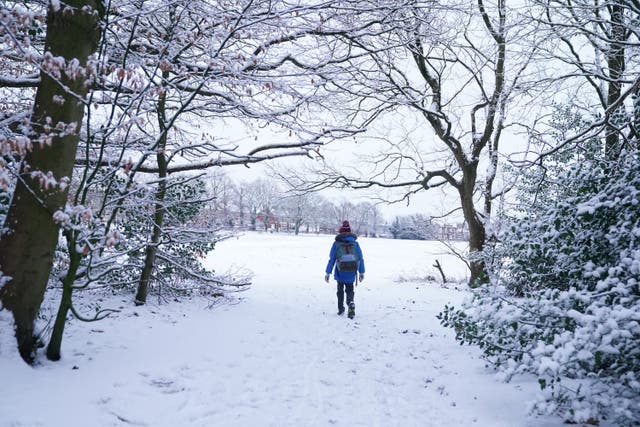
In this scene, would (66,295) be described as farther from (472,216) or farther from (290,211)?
(290,211)

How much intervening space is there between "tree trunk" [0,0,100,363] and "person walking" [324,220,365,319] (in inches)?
202

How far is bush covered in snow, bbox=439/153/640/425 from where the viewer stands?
2369 mm

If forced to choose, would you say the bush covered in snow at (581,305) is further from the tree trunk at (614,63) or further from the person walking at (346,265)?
the person walking at (346,265)

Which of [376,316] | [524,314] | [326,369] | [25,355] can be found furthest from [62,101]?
[376,316]

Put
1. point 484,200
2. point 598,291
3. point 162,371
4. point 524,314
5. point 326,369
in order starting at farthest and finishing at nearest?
point 484,200 → point 326,369 → point 162,371 → point 524,314 → point 598,291

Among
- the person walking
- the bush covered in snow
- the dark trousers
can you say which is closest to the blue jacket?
the person walking

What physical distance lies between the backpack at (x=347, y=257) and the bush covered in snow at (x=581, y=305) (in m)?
3.46

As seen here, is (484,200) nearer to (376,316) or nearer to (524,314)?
(376,316)

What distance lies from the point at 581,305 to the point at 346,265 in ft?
15.6

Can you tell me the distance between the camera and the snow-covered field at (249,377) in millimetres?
2998

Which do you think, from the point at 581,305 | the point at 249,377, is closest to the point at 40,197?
the point at 249,377

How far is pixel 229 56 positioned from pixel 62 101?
6.63ft

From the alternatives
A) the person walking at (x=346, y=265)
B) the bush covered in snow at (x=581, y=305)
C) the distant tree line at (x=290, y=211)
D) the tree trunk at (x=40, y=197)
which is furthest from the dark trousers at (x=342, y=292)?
the distant tree line at (x=290, y=211)

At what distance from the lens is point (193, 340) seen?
197 inches
